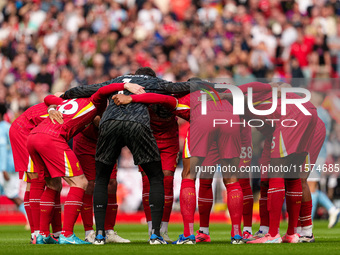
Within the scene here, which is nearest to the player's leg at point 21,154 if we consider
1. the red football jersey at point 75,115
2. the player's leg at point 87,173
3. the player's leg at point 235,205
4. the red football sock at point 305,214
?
the player's leg at point 87,173

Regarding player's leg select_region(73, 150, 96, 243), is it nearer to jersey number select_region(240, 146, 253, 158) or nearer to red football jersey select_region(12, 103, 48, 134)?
red football jersey select_region(12, 103, 48, 134)

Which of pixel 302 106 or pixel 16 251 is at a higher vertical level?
pixel 302 106

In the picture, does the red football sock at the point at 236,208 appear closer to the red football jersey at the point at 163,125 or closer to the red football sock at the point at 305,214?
the red football sock at the point at 305,214

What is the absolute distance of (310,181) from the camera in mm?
13953

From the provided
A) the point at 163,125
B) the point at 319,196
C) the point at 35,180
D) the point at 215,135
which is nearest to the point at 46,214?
the point at 35,180

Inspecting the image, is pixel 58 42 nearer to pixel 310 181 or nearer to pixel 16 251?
pixel 310 181

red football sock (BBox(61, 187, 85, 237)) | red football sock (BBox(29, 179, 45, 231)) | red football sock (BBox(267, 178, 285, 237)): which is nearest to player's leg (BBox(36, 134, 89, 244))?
red football sock (BBox(61, 187, 85, 237))

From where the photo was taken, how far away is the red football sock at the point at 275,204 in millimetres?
9688

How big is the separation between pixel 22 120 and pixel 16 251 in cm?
302

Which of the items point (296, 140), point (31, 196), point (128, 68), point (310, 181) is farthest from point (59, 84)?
point (296, 140)

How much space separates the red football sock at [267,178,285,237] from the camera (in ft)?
31.8

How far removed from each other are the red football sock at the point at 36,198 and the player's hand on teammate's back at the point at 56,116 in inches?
42.7

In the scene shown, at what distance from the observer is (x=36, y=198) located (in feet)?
33.9

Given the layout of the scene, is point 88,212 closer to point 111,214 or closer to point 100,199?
point 111,214
